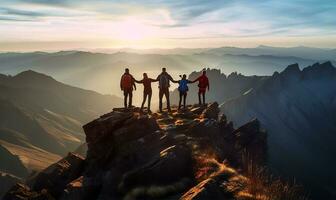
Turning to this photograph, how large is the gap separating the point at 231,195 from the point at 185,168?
5.32 meters

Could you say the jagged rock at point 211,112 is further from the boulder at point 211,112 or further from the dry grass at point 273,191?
the dry grass at point 273,191

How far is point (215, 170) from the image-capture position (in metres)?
22.2

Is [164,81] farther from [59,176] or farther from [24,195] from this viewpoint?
[24,195]

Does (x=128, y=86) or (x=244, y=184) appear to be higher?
(x=128, y=86)

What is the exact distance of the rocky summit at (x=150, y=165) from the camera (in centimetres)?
2119

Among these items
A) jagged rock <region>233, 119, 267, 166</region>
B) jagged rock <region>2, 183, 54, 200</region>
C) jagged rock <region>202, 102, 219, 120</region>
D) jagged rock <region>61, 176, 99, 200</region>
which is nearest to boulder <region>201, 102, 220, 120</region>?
jagged rock <region>202, 102, 219, 120</region>

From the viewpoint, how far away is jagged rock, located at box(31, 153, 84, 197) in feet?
105

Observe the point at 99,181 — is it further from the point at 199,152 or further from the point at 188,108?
the point at 188,108

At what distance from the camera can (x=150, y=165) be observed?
23.4 meters

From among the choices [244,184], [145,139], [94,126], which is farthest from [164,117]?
[244,184]

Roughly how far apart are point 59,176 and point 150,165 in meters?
13.4

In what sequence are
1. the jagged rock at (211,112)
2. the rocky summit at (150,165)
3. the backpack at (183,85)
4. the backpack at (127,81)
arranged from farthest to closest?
the backpack at (183,85) < the jagged rock at (211,112) < the backpack at (127,81) < the rocky summit at (150,165)

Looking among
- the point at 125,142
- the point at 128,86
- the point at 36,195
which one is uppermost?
the point at 128,86

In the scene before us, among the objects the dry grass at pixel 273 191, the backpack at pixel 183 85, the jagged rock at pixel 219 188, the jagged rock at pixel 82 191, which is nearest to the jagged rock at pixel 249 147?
the jagged rock at pixel 219 188
